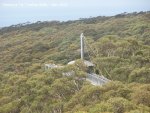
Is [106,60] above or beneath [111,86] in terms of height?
beneath

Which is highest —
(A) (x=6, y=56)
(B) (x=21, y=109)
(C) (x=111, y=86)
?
(C) (x=111, y=86)

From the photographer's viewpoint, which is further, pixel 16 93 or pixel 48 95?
pixel 16 93

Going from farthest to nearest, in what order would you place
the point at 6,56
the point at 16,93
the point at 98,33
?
the point at 98,33
the point at 6,56
the point at 16,93

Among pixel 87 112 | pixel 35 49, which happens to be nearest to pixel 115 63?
pixel 87 112

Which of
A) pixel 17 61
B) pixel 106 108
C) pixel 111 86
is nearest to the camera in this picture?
pixel 106 108

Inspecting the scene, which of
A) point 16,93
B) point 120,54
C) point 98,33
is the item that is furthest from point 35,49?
point 16,93

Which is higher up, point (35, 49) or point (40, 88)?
point (40, 88)

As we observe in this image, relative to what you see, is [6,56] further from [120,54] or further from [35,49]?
[120,54]

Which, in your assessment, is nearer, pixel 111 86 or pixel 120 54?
pixel 111 86

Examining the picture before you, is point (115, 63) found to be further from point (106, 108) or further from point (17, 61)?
point (17, 61)
